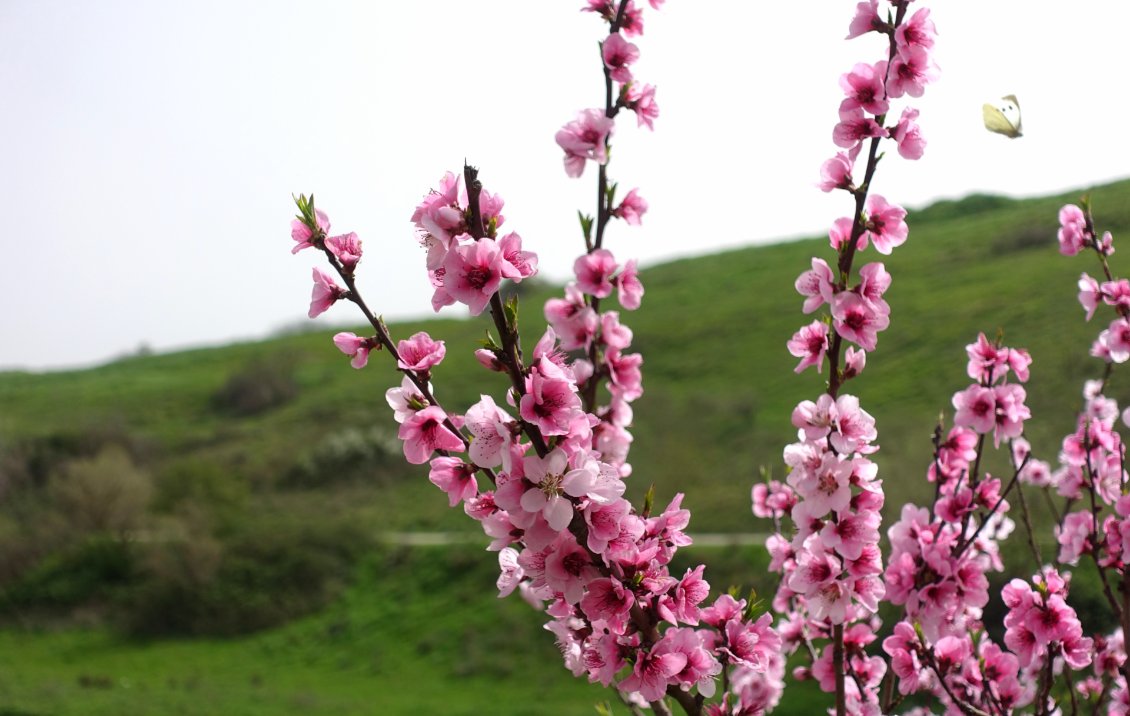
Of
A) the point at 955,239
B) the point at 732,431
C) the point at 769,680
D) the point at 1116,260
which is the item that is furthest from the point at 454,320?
the point at 769,680

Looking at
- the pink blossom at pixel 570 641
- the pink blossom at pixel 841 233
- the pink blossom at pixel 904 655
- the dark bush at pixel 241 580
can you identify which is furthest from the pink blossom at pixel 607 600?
the dark bush at pixel 241 580

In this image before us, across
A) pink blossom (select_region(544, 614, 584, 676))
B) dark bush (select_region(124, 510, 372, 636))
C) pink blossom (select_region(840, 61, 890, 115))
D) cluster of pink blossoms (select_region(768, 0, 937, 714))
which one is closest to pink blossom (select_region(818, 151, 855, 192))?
cluster of pink blossoms (select_region(768, 0, 937, 714))

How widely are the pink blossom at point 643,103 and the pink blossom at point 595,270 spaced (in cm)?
39

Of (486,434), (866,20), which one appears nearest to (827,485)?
(486,434)

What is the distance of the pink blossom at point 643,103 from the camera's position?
236cm

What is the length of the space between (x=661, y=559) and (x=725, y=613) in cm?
23

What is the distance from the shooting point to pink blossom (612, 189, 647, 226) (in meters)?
2.48

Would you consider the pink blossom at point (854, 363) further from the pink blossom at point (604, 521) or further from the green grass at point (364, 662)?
the green grass at point (364, 662)

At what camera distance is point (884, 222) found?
182cm

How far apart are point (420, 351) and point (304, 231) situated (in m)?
0.30

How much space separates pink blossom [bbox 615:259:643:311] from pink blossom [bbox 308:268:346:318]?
967 millimetres

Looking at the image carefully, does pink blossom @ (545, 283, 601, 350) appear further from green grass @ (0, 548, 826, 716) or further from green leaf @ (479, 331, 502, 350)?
green grass @ (0, 548, 826, 716)

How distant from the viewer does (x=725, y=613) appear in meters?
1.69

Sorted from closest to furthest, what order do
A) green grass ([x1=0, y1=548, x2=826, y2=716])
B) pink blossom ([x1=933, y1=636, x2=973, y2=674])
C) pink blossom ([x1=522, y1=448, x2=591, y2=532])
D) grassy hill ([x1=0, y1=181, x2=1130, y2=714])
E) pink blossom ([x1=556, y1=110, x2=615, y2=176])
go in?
pink blossom ([x1=522, y1=448, x2=591, y2=532]) → pink blossom ([x1=933, y1=636, x2=973, y2=674]) → pink blossom ([x1=556, y1=110, x2=615, y2=176]) → green grass ([x1=0, y1=548, x2=826, y2=716]) → grassy hill ([x1=0, y1=181, x2=1130, y2=714])
